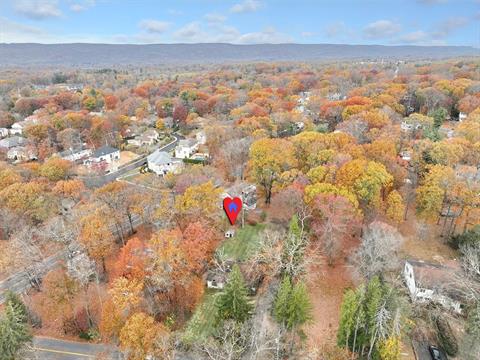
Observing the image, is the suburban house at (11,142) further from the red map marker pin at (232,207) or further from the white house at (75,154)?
the red map marker pin at (232,207)

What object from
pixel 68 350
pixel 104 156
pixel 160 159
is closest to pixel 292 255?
pixel 68 350

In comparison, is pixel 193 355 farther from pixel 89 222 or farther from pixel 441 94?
pixel 441 94

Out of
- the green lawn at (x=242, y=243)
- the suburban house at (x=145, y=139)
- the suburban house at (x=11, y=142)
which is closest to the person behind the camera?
the green lawn at (x=242, y=243)

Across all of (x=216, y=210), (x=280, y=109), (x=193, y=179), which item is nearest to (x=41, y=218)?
(x=193, y=179)

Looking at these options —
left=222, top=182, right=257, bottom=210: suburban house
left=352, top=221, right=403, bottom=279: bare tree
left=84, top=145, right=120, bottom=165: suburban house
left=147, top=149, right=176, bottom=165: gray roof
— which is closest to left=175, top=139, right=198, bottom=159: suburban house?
left=147, top=149, right=176, bottom=165: gray roof

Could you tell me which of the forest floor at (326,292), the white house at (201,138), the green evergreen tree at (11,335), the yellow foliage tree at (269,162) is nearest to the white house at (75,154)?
the white house at (201,138)

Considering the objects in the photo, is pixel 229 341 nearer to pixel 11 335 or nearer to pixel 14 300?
pixel 11 335

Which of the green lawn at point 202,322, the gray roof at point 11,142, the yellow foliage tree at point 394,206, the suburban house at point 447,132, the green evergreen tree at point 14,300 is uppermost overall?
the suburban house at point 447,132
